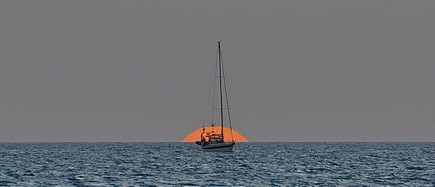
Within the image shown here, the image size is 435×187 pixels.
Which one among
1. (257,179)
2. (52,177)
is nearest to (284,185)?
(257,179)

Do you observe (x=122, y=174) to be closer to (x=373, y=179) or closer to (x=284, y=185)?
(x=284, y=185)

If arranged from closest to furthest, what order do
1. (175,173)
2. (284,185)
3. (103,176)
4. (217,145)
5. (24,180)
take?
(284,185) → (24,180) → (103,176) → (175,173) → (217,145)

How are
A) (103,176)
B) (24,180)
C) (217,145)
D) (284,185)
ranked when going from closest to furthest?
(284,185), (24,180), (103,176), (217,145)

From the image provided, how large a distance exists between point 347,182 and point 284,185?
6.29m

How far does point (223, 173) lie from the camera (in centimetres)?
6581

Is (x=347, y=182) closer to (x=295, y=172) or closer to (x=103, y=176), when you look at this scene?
(x=295, y=172)

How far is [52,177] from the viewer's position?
59.8m

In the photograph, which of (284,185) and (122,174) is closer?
(284,185)

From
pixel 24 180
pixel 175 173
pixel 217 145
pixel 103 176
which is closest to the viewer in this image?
pixel 24 180

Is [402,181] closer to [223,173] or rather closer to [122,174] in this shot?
[223,173]

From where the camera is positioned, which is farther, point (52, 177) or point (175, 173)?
point (175, 173)

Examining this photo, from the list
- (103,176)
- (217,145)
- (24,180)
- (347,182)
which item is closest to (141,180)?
(103,176)

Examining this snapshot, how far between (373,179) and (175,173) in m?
Answer: 18.8

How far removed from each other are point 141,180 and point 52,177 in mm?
8706
